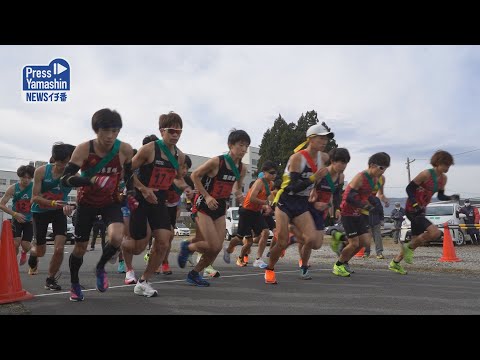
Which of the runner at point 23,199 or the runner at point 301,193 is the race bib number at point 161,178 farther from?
the runner at point 23,199

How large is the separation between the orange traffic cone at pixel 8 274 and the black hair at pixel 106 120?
70.6 inches

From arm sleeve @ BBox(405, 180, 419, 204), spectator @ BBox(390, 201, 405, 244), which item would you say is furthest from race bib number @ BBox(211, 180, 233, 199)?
spectator @ BBox(390, 201, 405, 244)

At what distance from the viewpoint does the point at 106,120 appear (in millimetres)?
5051

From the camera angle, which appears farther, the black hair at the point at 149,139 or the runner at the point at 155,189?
the black hair at the point at 149,139

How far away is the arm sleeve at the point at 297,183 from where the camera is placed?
645 centimetres

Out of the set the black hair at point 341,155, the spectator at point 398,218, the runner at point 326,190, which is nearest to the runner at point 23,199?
the runner at point 326,190

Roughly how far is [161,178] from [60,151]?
73.7 inches

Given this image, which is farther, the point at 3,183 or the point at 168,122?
the point at 3,183

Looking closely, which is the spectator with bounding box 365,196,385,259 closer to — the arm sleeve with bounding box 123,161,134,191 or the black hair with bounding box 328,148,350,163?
the black hair with bounding box 328,148,350,163

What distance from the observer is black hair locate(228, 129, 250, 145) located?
6.40m

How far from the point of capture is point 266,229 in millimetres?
9625
